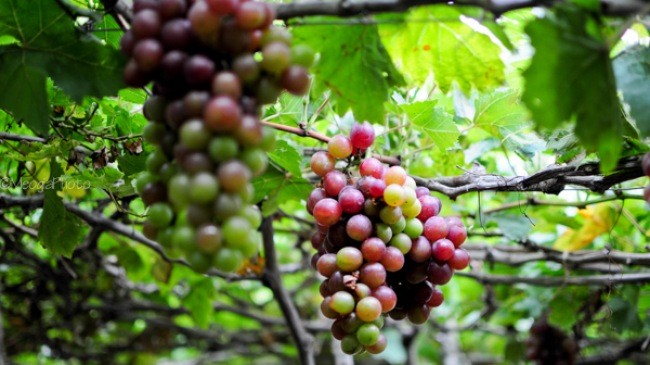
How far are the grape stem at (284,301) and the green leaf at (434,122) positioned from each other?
0.66 meters

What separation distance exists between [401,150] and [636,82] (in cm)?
62

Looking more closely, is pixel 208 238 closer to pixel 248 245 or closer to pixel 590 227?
Result: pixel 248 245

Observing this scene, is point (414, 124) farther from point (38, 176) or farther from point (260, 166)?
point (38, 176)

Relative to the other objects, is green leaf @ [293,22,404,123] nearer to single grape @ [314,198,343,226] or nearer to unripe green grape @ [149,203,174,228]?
single grape @ [314,198,343,226]

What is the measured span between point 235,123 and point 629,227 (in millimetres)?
1697

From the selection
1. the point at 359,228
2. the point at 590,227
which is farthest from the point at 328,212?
the point at 590,227

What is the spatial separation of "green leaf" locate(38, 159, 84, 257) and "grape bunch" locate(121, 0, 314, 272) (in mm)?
637

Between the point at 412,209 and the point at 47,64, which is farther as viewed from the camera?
the point at 412,209

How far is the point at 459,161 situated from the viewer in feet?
5.07

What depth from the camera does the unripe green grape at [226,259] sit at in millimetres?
649

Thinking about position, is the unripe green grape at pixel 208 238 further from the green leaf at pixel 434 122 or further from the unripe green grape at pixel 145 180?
the green leaf at pixel 434 122

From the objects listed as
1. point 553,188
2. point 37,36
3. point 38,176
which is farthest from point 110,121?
point 553,188

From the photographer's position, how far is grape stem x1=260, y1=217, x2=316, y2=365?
1751 millimetres

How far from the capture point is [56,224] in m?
1.31
